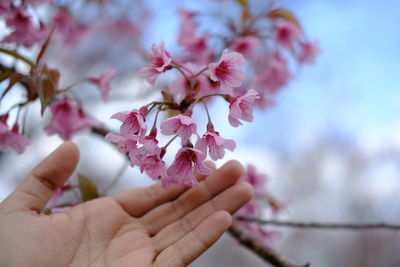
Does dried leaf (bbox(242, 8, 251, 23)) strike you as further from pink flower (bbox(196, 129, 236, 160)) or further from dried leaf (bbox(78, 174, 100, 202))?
dried leaf (bbox(78, 174, 100, 202))

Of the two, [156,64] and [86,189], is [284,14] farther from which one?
[86,189]

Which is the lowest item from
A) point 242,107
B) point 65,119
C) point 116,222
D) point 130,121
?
point 116,222

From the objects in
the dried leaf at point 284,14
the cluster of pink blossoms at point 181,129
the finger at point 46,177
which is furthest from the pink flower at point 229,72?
the dried leaf at point 284,14

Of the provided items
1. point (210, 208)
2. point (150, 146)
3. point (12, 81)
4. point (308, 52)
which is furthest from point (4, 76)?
point (308, 52)

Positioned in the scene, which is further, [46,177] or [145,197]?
[145,197]

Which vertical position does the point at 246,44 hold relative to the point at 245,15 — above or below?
below

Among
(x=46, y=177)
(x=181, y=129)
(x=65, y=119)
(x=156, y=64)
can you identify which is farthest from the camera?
(x=65, y=119)

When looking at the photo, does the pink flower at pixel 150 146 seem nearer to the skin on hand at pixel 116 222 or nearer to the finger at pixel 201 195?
the skin on hand at pixel 116 222

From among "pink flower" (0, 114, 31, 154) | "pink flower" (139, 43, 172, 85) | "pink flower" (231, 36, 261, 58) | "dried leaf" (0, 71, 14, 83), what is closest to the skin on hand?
"pink flower" (0, 114, 31, 154)
